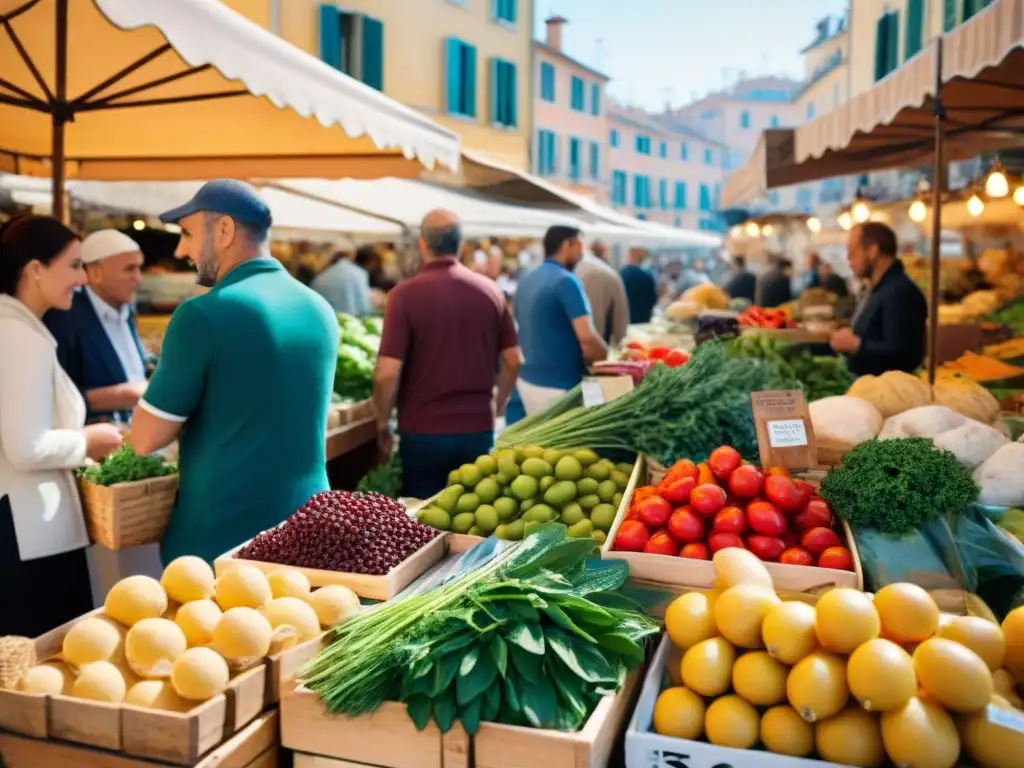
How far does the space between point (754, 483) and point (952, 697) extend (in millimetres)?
1027

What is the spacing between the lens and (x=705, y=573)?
8.47 ft

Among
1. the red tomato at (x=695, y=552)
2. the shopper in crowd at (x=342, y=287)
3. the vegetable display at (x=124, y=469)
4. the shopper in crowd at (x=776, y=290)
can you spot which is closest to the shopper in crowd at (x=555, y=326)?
the vegetable display at (x=124, y=469)

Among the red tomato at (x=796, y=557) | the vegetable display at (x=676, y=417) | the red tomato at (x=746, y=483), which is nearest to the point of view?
the red tomato at (x=796, y=557)

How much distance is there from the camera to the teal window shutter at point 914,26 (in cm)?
1644

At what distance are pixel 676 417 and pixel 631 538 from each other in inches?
39.0

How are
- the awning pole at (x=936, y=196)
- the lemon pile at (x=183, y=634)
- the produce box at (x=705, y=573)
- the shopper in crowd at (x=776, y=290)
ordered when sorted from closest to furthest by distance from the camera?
the lemon pile at (x=183, y=634)
the produce box at (x=705, y=573)
the awning pole at (x=936, y=196)
the shopper in crowd at (x=776, y=290)

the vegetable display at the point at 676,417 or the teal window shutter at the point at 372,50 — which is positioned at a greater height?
the teal window shutter at the point at 372,50

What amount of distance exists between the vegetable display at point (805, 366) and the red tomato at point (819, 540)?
6.93ft

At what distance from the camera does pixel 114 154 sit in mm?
6695

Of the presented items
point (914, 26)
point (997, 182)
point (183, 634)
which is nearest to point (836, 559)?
point (183, 634)

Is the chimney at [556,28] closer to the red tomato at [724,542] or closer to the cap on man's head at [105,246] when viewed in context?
the cap on man's head at [105,246]

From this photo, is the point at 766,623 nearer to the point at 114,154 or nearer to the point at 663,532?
the point at 663,532

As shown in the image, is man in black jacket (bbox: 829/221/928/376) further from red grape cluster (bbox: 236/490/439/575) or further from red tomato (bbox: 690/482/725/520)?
red grape cluster (bbox: 236/490/439/575)

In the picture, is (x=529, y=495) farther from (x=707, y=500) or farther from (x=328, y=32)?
(x=328, y=32)
